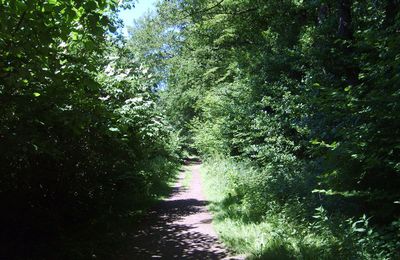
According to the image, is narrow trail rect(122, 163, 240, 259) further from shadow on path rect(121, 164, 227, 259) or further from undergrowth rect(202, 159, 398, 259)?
undergrowth rect(202, 159, 398, 259)

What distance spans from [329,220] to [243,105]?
7.51m

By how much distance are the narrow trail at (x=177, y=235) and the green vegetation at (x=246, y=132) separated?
451mm

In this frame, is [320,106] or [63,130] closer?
[320,106]

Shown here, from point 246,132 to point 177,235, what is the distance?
6258 mm

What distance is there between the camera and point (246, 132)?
14.7 metres

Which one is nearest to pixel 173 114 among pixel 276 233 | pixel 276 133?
pixel 276 133

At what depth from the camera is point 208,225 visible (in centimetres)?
1048

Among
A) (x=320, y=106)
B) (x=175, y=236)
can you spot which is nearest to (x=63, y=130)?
(x=175, y=236)

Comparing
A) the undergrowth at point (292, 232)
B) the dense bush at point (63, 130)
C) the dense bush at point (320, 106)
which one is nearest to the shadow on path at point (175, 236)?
the undergrowth at point (292, 232)

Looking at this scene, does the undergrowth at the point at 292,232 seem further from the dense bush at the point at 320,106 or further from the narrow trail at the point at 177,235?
the narrow trail at the point at 177,235

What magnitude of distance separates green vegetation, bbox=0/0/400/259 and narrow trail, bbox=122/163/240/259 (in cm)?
45

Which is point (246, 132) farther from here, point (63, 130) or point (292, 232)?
point (63, 130)

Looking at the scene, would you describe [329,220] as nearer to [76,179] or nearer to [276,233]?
[276,233]

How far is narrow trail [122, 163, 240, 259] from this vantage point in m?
7.81
